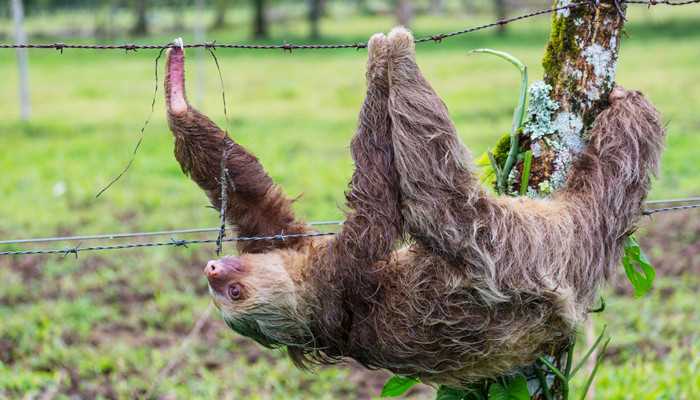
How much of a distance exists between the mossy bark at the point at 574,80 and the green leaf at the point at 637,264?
0.41 meters

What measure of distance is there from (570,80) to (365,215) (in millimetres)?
1016

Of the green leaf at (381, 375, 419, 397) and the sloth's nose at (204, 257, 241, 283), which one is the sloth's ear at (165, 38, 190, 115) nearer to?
the sloth's nose at (204, 257, 241, 283)

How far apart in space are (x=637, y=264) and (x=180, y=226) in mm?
5830

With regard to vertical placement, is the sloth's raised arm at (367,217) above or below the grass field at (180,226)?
above

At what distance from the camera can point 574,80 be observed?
3244mm

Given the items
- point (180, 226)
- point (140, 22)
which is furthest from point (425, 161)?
point (140, 22)

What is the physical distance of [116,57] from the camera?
27828 millimetres

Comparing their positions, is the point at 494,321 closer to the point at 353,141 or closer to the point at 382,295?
the point at 382,295

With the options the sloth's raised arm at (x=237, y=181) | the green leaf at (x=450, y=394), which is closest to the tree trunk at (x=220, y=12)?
the sloth's raised arm at (x=237, y=181)

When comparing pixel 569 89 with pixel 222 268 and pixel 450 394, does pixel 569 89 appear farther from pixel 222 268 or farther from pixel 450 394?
pixel 222 268

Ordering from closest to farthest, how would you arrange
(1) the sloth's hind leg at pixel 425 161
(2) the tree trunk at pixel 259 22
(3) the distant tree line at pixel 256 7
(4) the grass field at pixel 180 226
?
1. (1) the sloth's hind leg at pixel 425 161
2. (4) the grass field at pixel 180 226
3. (3) the distant tree line at pixel 256 7
4. (2) the tree trunk at pixel 259 22

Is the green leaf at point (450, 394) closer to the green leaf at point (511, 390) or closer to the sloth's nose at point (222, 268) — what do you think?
the green leaf at point (511, 390)

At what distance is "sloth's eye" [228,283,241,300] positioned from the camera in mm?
3053

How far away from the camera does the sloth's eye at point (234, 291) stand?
120 inches
